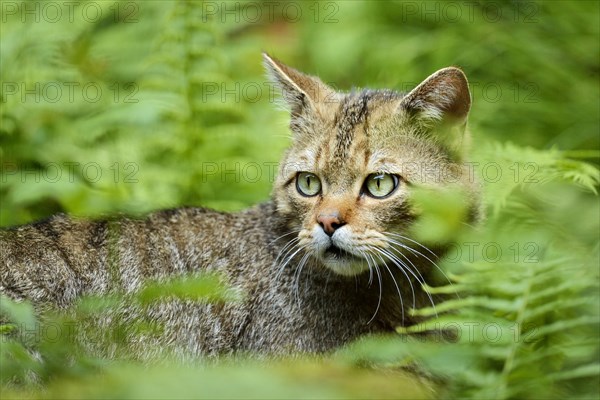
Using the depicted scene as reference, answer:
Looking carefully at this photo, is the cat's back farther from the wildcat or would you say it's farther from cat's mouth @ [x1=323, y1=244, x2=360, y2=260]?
cat's mouth @ [x1=323, y1=244, x2=360, y2=260]

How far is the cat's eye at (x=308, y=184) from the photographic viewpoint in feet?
15.9

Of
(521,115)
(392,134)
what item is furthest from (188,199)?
(521,115)

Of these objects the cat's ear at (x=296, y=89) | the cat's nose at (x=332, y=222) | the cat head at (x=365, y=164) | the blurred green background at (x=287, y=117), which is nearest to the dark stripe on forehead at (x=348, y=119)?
the cat head at (x=365, y=164)

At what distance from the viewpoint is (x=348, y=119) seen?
4.90 metres

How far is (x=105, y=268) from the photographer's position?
15.4 ft

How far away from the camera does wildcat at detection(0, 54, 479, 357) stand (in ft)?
14.6

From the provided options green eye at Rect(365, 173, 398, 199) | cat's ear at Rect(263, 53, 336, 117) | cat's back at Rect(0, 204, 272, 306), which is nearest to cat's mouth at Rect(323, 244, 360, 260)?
green eye at Rect(365, 173, 398, 199)

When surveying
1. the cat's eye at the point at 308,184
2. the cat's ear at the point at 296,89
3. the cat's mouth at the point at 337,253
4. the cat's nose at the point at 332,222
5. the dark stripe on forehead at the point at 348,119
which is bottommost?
the cat's mouth at the point at 337,253

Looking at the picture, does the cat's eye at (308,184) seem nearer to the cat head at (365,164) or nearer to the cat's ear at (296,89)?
the cat head at (365,164)

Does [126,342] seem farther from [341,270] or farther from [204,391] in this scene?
[204,391]

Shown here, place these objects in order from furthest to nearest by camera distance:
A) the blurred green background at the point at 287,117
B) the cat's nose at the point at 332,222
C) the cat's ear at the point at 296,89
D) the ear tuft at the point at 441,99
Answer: the cat's ear at the point at 296,89 → the ear tuft at the point at 441,99 → the cat's nose at the point at 332,222 → the blurred green background at the point at 287,117

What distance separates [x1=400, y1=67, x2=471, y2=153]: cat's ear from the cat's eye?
0.66 meters

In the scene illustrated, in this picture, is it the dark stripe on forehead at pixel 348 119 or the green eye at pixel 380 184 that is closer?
the green eye at pixel 380 184

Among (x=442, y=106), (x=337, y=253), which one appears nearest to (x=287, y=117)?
(x=442, y=106)
